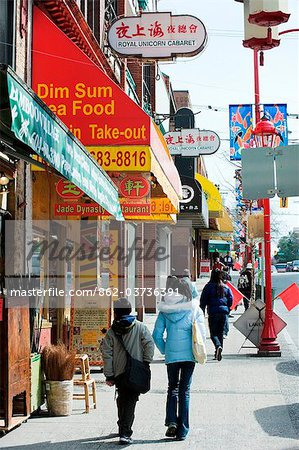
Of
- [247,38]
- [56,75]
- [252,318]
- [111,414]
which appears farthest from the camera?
[252,318]

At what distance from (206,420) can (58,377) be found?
71.5 inches

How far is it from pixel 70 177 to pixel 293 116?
70.1 feet

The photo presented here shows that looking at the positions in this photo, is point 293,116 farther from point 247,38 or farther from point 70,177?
point 70,177

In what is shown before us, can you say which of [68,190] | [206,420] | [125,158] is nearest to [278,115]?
[125,158]

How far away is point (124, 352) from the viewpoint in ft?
26.7

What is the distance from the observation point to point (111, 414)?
9.66m

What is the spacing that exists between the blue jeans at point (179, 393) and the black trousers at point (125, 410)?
1.48 ft

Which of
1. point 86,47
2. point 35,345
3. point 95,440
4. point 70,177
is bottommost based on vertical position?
point 95,440

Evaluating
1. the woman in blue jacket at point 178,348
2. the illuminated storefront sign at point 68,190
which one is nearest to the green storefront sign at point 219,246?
the illuminated storefront sign at point 68,190

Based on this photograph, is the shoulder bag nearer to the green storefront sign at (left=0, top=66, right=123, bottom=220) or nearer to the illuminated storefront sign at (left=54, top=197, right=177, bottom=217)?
the green storefront sign at (left=0, top=66, right=123, bottom=220)

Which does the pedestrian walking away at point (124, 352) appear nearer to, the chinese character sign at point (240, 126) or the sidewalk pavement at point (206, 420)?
the sidewalk pavement at point (206, 420)

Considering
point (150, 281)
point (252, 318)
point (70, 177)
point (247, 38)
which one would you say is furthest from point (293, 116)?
point (70, 177)

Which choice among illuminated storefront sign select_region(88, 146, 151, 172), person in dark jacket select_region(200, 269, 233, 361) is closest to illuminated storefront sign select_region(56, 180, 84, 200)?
illuminated storefront sign select_region(88, 146, 151, 172)

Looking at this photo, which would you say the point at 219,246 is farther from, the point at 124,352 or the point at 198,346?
the point at 124,352
